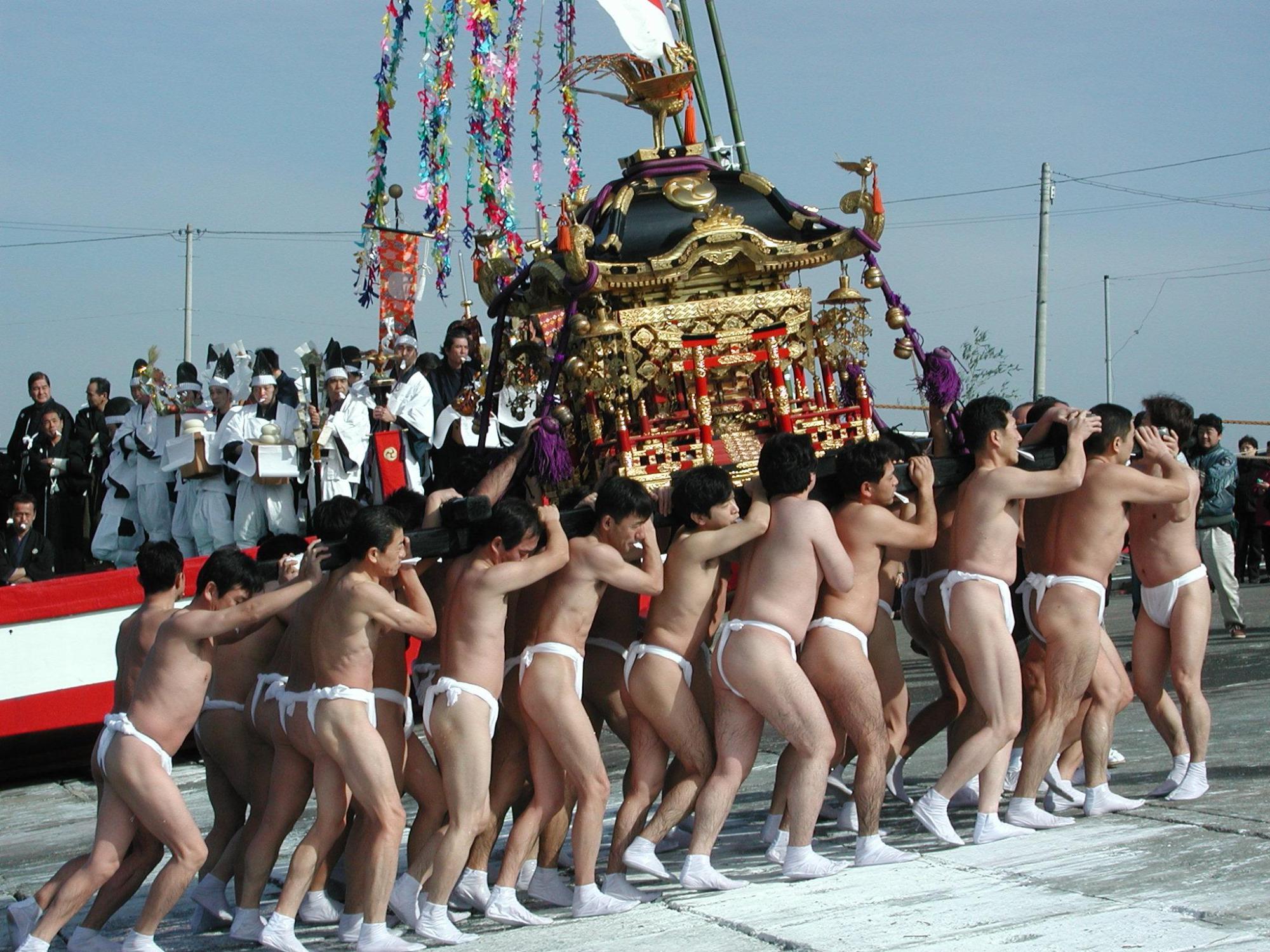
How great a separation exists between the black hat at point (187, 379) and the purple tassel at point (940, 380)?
6500 mm

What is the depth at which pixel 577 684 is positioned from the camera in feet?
18.2

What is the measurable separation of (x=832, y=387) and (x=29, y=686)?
487cm

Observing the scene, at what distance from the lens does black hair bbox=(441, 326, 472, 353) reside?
10.9m

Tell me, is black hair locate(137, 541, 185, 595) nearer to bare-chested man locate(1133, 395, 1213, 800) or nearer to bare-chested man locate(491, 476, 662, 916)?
bare-chested man locate(491, 476, 662, 916)

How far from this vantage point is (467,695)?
532cm

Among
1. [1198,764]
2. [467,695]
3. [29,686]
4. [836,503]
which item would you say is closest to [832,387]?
[836,503]

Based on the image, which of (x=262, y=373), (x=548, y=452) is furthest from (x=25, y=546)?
(x=548, y=452)

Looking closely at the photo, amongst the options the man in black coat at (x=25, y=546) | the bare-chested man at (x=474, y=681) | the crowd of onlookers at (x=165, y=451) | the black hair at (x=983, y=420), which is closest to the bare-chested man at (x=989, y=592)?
the black hair at (x=983, y=420)

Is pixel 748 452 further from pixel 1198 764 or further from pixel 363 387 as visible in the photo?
pixel 363 387

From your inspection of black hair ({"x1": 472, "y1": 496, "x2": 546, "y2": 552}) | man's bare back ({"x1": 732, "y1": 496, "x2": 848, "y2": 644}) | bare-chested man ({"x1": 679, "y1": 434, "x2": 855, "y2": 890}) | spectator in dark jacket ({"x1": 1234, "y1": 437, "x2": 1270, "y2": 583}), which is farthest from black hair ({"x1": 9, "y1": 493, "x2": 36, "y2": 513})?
spectator in dark jacket ({"x1": 1234, "y1": 437, "x2": 1270, "y2": 583})

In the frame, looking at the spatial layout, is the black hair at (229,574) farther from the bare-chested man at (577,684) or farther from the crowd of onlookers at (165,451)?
the crowd of onlookers at (165,451)

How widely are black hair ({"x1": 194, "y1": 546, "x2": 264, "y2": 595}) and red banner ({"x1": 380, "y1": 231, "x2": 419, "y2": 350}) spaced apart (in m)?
5.73

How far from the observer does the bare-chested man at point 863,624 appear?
18.8 feet

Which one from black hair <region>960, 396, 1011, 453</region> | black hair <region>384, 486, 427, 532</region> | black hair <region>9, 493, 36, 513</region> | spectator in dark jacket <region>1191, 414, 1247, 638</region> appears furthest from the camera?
black hair <region>9, 493, 36, 513</region>
